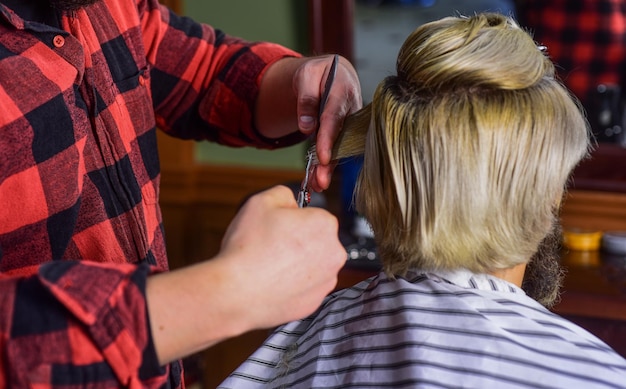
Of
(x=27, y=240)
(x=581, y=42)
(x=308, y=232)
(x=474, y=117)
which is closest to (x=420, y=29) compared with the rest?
→ (x=474, y=117)

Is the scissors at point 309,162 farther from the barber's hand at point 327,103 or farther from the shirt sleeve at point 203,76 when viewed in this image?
the shirt sleeve at point 203,76

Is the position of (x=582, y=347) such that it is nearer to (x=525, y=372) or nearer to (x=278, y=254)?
(x=525, y=372)

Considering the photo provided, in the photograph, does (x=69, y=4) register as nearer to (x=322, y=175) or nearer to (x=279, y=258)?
(x=322, y=175)

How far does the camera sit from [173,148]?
3.05 meters

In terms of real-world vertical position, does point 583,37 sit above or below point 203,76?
below

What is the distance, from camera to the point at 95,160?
49.4 inches

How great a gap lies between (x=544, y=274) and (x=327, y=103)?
49cm

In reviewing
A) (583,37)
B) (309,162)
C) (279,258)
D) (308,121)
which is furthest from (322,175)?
(583,37)

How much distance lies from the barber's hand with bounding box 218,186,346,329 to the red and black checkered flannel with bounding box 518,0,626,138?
62.5 inches

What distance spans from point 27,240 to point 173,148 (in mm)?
1943

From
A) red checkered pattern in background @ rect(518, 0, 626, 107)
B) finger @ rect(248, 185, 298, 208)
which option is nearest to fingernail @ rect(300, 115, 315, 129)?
finger @ rect(248, 185, 298, 208)

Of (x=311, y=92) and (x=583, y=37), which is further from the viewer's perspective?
(x=583, y=37)

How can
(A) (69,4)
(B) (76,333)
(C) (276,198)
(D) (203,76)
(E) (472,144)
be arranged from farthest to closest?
(D) (203,76) < (A) (69,4) < (E) (472,144) < (C) (276,198) < (B) (76,333)

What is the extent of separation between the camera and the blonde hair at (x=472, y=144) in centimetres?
112
